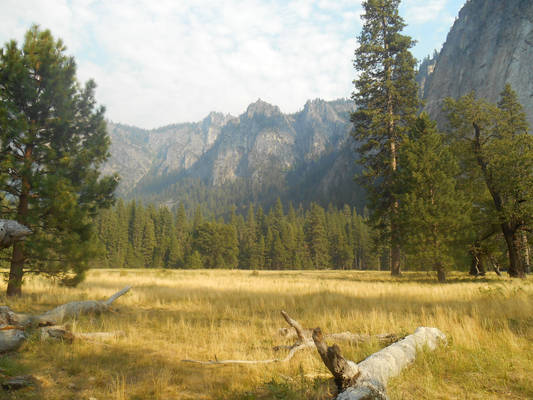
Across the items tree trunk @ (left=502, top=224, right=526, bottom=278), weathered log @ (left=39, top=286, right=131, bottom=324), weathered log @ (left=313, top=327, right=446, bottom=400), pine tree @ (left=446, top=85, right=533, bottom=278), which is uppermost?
pine tree @ (left=446, top=85, right=533, bottom=278)

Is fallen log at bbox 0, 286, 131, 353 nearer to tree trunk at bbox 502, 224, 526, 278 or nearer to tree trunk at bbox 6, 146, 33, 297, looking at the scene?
tree trunk at bbox 6, 146, 33, 297

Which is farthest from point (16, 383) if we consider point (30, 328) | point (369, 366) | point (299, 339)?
point (369, 366)

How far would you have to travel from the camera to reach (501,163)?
16.6 meters

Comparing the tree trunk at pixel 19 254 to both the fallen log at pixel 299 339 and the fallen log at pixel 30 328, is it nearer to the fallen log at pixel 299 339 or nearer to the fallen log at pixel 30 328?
the fallen log at pixel 30 328

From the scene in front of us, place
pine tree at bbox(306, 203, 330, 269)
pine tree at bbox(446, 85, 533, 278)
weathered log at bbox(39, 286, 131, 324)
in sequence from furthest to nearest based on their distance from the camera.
Answer: pine tree at bbox(306, 203, 330, 269) < pine tree at bbox(446, 85, 533, 278) < weathered log at bbox(39, 286, 131, 324)

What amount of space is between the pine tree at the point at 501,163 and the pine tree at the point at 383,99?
352cm

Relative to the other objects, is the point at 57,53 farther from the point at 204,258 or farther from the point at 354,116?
the point at 204,258

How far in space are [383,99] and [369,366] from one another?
22251mm

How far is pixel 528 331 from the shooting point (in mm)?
5820

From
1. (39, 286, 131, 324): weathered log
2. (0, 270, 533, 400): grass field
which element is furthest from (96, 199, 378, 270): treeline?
(0, 270, 533, 400): grass field

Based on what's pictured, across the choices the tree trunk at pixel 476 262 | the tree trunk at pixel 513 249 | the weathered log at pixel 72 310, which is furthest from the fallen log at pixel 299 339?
the tree trunk at pixel 476 262

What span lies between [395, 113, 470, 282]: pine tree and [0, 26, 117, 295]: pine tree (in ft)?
50.3

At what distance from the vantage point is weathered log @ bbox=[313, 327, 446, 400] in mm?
2854

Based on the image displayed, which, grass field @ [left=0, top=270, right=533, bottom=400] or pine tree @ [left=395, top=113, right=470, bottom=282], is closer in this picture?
grass field @ [left=0, top=270, right=533, bottom=400]
